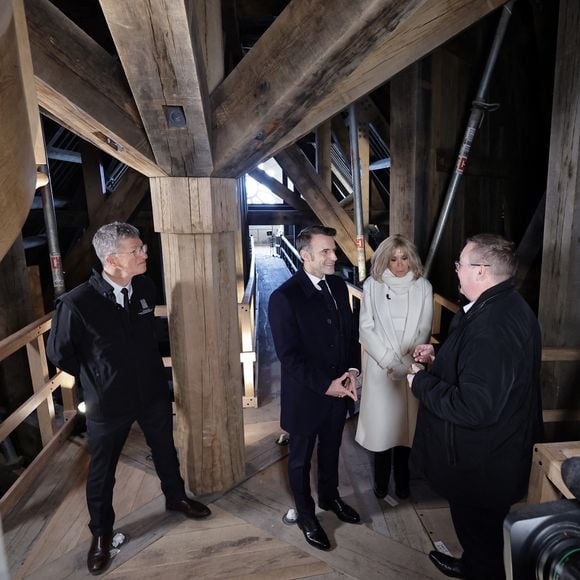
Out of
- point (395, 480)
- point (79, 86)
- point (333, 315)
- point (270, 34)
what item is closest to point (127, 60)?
point (79, 86)

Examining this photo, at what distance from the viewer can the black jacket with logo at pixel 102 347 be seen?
188 cm

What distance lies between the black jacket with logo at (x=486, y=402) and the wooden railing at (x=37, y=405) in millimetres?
2213

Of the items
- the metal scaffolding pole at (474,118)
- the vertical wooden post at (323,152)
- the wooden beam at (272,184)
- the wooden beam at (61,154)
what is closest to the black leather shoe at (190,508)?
the metal scaffolding pole at (474,118)

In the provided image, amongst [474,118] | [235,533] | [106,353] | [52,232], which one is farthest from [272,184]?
[235,533]

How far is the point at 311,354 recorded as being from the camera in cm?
205

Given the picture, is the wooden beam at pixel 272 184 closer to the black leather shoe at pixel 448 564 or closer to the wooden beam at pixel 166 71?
the wooden beam at pixel 166 71

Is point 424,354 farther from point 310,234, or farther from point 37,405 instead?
point 37,405

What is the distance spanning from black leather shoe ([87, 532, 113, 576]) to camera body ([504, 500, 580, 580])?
6.33 feet

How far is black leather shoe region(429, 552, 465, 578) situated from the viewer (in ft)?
6.27

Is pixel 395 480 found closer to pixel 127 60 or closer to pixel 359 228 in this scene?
pixel 359 228

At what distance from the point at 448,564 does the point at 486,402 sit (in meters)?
1.02

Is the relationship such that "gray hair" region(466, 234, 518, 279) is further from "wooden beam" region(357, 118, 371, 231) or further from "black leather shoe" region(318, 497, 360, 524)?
"wooden beam" region(357, 118, 371, 231)

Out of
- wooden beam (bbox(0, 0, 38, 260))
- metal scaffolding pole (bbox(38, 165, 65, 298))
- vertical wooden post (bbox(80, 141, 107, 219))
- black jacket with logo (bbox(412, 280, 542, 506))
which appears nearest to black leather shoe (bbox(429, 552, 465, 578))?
black jacket with logo (bbox(412, 280, 542, 506))

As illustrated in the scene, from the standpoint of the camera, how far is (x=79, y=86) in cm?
144
